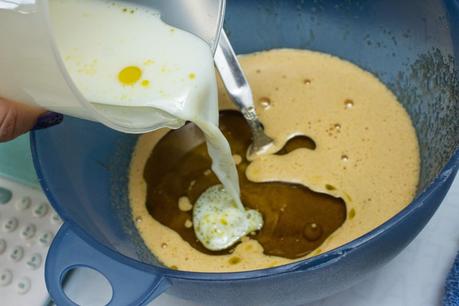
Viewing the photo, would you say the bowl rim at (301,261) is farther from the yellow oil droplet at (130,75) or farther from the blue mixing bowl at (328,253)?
the yellow oil droplet at (130,75)

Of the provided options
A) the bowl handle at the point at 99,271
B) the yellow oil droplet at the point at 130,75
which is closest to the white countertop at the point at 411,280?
the bowl handle at the point at 99,271

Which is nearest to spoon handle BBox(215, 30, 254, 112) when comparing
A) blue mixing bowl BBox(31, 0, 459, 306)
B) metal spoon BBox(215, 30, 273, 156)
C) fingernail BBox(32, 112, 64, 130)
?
metal spoon BBox(215, 30, 273, 156)

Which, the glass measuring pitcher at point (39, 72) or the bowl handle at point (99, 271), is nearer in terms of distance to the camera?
the glass measuring pitcher at point (39, 72)

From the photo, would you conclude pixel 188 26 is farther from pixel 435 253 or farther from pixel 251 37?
pixel 435 253

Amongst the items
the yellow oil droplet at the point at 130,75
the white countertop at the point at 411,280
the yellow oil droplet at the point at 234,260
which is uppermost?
the yellow oil droplet at the point at 130,75

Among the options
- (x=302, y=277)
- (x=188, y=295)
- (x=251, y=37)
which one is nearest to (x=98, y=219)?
(x=188, y=295)
